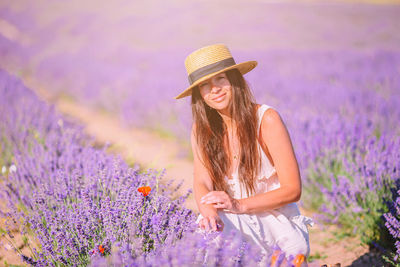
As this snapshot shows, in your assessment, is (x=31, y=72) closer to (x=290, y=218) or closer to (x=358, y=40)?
(x=290, y=218)

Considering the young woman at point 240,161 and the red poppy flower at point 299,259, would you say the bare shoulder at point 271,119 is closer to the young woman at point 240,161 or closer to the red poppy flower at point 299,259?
the young woman at point 240,161

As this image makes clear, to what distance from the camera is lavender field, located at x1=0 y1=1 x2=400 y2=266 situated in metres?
1.23

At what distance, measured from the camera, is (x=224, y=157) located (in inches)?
64.6

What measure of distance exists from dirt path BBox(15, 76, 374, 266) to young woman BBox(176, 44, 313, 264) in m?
0.28

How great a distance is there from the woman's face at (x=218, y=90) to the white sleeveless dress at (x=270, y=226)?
19 centimetres

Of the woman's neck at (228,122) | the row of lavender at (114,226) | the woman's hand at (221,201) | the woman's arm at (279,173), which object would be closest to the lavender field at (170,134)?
the row of lavender at (114,226)

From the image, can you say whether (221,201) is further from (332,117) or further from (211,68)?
(332,117)

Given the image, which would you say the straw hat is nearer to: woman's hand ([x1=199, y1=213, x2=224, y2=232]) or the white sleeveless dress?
the white sleeveless dress

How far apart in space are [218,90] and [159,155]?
2789 mm

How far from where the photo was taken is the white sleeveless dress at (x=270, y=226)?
133 centimetres

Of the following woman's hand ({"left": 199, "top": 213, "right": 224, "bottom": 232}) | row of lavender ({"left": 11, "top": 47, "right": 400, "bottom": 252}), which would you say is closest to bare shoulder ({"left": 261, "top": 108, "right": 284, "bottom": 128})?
woman's hand ({"left": 199, "top": 213, "right": 224, "bottom": 232})

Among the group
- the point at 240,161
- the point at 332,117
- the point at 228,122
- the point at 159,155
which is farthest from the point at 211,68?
the point at 159,155

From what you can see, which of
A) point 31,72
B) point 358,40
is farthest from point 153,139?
point 358,40

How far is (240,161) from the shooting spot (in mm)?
1535
